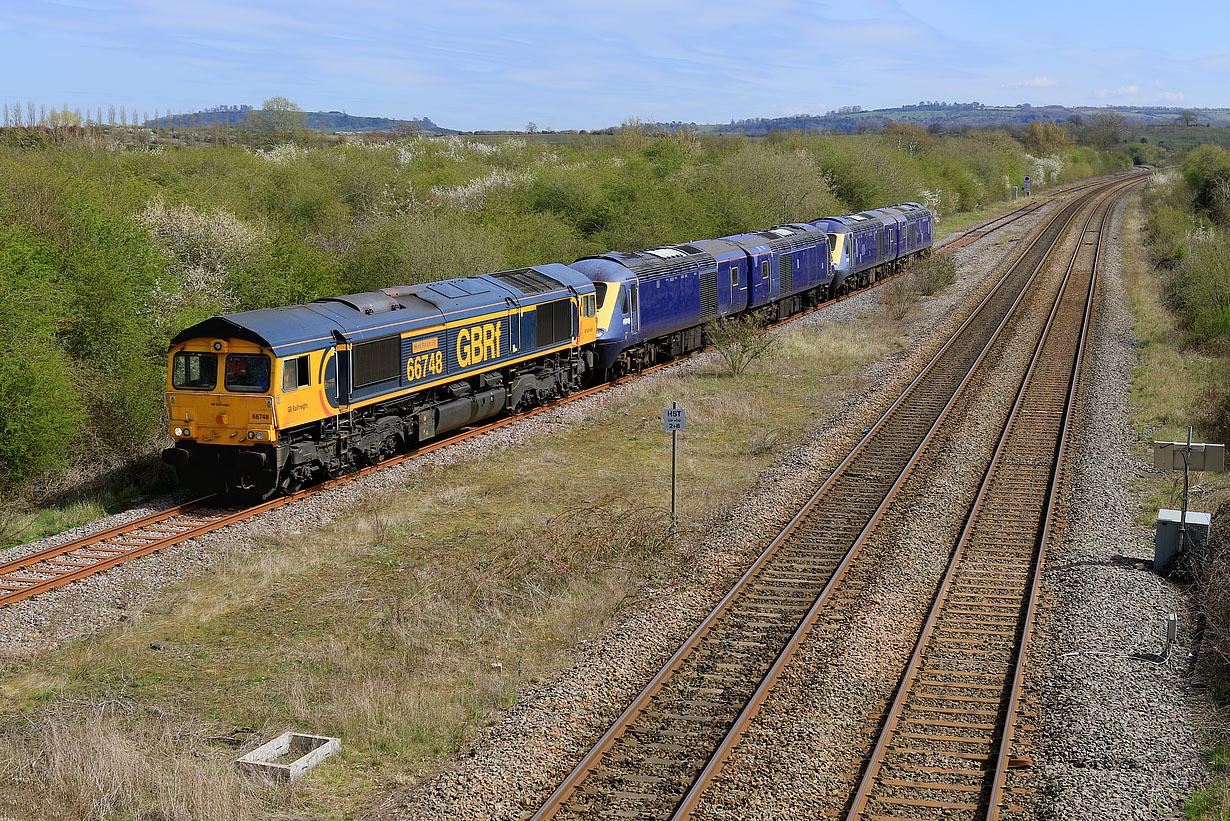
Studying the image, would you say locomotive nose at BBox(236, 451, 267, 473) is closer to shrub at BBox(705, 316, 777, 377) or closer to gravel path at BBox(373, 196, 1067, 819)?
gravel path at BBox(373, 196, 1067, 819)

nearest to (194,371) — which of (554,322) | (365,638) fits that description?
(365,638)

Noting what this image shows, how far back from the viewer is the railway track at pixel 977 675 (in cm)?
955

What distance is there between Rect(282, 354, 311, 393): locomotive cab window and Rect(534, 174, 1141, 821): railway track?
8729 mm

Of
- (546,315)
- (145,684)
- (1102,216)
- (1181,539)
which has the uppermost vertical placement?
(1102,216)

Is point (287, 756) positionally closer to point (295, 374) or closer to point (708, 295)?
point (295, 374)

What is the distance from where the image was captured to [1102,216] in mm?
85625

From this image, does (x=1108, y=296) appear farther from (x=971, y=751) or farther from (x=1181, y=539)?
(x=971, y=751)

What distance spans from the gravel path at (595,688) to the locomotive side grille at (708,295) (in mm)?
10619

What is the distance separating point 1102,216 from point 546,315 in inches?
2940

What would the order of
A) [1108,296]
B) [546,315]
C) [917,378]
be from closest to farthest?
[546,315]
[917,378]
[1108,296]

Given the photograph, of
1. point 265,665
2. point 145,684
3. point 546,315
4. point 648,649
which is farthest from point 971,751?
point 546,315

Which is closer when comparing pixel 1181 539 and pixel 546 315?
pixel 1181 539

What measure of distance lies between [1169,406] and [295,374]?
826 inches

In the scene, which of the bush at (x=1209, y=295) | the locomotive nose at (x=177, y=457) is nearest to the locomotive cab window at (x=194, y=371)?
the locomotive nose at (x=177, y=457)
